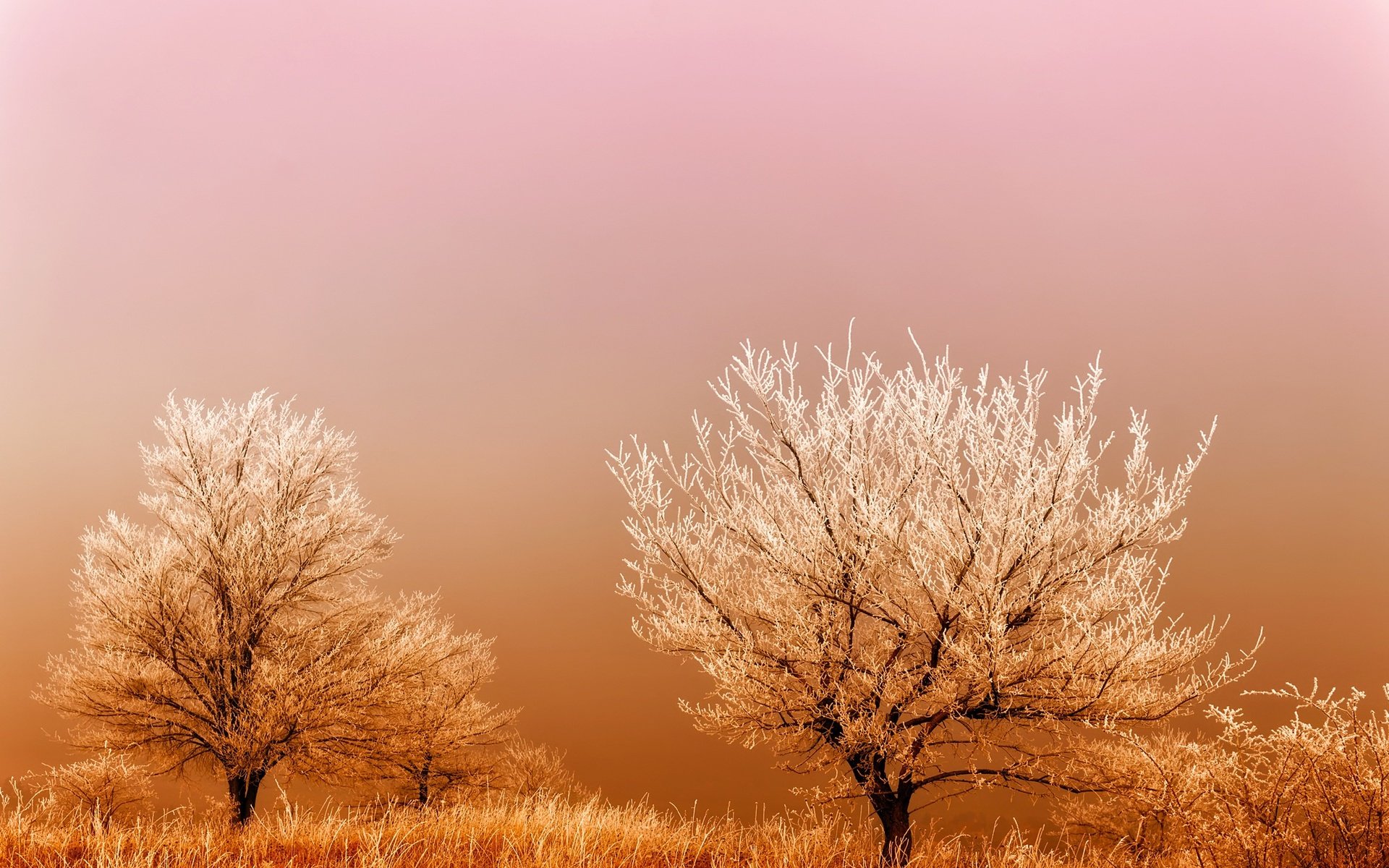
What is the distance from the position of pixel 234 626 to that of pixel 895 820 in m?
11.9

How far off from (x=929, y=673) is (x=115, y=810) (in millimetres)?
19189

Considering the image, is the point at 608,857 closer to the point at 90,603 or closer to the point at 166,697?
the point at 166,697

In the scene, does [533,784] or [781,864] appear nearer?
[781,864]

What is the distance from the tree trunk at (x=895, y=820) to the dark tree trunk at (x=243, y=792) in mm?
11169

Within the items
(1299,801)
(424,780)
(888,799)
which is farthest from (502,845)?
(424,780)

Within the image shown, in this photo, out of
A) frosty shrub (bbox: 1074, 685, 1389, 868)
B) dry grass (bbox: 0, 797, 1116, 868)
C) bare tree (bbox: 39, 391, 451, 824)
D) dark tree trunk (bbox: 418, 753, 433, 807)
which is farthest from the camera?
dark tree trunk (bbox: 418, 753, 433, 807)

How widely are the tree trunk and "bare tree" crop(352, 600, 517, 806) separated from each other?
9.33 meters

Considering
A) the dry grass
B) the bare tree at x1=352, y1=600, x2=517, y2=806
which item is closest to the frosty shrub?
the dry grass

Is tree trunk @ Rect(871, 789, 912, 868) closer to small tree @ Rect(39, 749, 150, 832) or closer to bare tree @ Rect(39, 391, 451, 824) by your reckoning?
bare tree @ Rect(39, 391, 451, 824)

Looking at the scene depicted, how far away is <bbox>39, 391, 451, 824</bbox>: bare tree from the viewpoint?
13531 millimetres

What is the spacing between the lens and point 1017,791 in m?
9.02

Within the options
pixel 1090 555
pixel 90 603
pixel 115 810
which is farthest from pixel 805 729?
pixel 115 810

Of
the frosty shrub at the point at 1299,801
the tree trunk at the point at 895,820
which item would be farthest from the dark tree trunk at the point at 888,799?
the frosty shrub at the point at 1299,801

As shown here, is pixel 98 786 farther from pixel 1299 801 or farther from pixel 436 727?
pixel 1299 801
